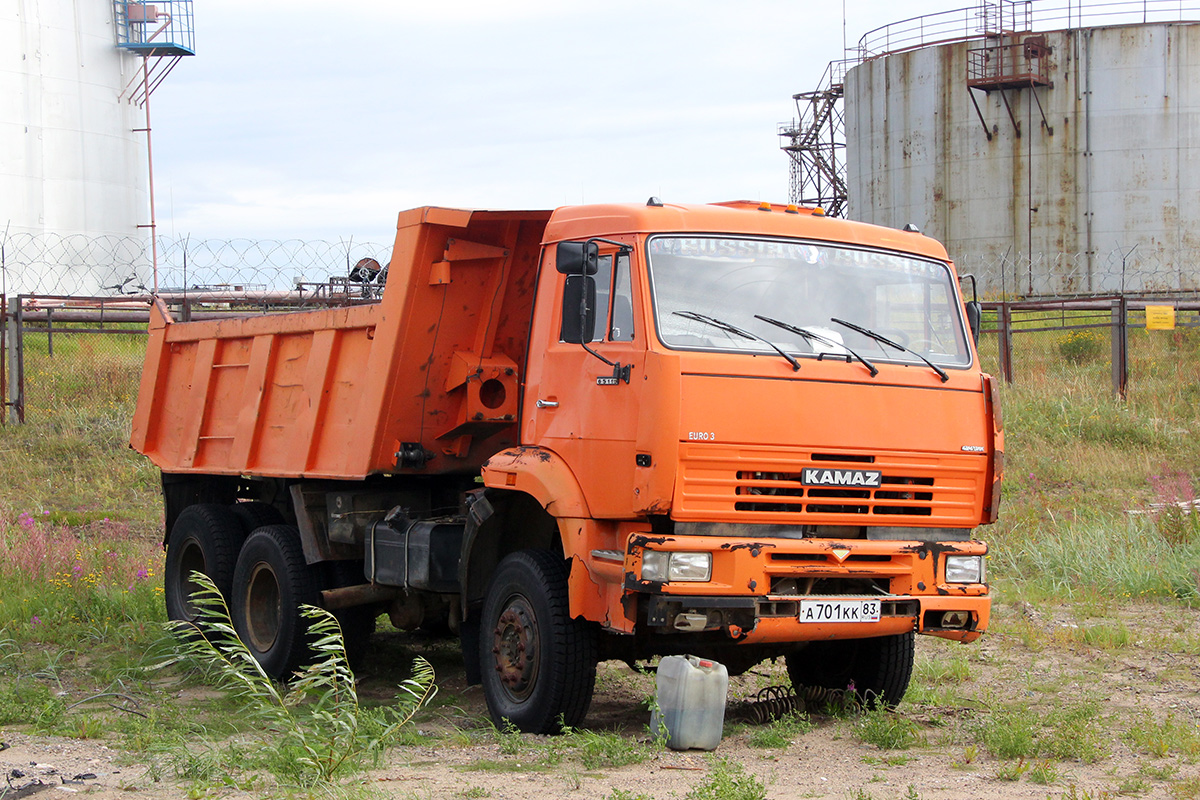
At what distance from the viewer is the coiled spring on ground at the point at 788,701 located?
718 cm

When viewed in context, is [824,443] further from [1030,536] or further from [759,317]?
[1030,536]

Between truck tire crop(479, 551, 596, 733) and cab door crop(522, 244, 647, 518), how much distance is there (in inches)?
22.2

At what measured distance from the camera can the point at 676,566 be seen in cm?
588

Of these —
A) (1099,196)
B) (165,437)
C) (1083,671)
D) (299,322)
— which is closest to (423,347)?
(299,322)

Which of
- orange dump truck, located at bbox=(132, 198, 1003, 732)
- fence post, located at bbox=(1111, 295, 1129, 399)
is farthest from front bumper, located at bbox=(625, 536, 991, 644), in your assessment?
fence post, located at bbox=(1111, 295, 1129, 399)

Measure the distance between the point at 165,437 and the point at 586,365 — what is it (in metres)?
5.41

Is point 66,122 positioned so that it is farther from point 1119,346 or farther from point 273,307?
point 1119,346

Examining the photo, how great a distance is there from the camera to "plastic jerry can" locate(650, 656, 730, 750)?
6168mm

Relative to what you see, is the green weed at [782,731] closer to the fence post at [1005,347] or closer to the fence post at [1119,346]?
the fence post at [1119,346]

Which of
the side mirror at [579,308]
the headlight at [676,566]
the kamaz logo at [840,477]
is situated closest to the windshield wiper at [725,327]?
the side mirror at [579,308]

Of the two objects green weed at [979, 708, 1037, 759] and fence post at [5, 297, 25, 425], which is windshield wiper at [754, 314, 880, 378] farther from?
fence post at [5, 297, 25, 425]

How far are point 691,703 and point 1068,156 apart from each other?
27.6 meters

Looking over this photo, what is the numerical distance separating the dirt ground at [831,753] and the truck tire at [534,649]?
174 mm

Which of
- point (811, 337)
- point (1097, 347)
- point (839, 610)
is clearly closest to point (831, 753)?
point (839, 610)
